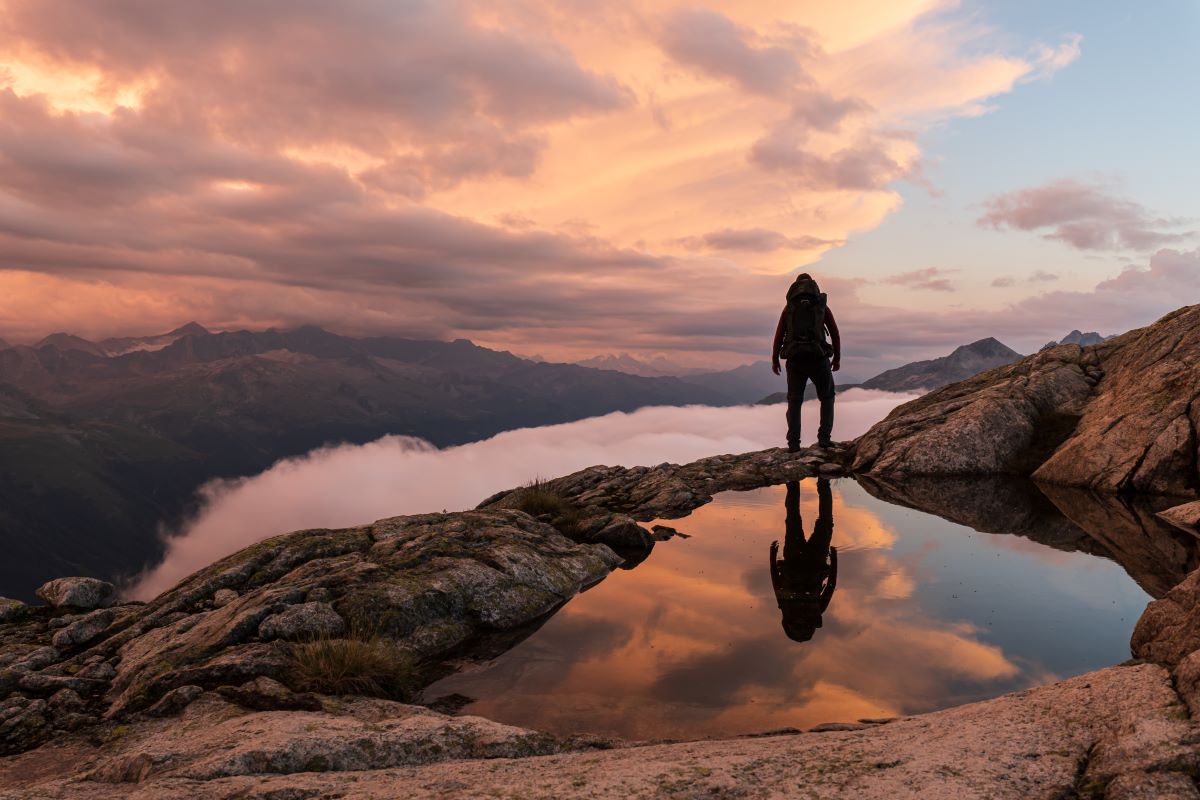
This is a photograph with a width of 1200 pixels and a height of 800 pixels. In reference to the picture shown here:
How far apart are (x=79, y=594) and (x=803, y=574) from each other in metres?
15.3

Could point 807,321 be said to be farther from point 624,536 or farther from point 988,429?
point 624,536

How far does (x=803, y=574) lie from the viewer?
11453mm

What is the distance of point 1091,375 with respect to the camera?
2361cm

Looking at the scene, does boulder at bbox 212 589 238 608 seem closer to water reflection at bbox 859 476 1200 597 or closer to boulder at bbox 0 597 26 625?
boulder at bbox 0 597 26 625

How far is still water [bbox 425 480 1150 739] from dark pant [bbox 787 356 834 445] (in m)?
9.00

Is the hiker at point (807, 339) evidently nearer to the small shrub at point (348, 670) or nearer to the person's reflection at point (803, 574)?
the person's reflection at point (803, 574)

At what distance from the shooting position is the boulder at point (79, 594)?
1330 cm

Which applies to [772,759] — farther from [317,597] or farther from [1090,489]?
[1090,489]

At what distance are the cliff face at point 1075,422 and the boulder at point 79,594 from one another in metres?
21.6

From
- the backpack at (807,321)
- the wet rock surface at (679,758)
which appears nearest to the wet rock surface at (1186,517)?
the wet rock surface at (679,758)

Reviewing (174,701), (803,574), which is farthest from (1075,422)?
(174,701)

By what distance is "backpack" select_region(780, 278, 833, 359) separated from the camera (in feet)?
70.4

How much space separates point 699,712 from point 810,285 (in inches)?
681

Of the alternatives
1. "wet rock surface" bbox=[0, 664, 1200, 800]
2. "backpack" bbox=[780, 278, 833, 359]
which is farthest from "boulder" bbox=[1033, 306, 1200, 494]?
"wet rock surface" bbox=[0, 664, 1200, 800]
